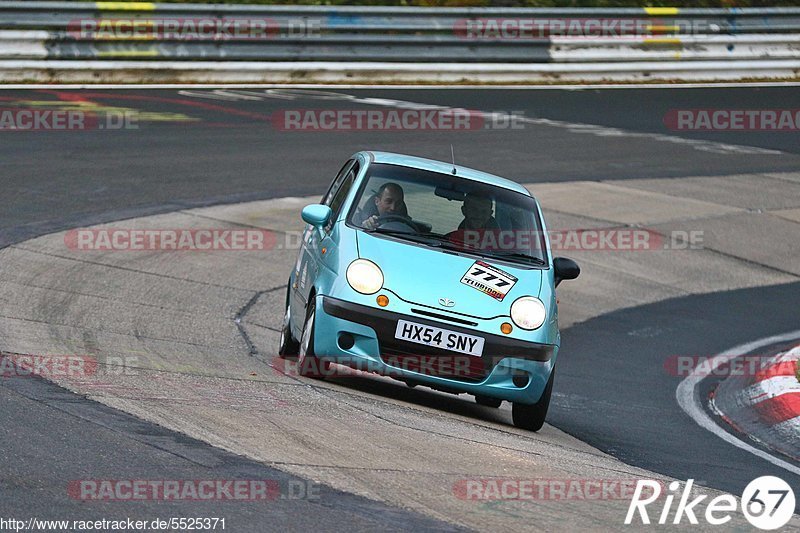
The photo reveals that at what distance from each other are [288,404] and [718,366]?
5.29 metres

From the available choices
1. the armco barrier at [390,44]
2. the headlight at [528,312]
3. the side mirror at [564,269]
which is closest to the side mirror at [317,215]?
the headlight at [528,312]

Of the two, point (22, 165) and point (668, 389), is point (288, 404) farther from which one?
point (22, 165)

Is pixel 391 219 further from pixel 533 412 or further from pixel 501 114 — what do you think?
pixel 501 114

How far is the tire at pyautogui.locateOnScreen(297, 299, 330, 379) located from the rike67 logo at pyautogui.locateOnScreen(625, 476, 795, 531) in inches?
90.3

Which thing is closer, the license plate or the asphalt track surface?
the asphalt track surface

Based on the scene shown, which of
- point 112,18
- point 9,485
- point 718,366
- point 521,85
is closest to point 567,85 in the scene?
point 521,85

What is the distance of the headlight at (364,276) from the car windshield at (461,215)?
53 centimetres

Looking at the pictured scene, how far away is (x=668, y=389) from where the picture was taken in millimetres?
10508

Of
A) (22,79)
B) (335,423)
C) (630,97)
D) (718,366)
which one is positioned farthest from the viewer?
(630,97)

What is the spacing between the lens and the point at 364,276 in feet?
25.9

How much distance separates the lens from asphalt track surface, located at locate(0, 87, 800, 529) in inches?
233

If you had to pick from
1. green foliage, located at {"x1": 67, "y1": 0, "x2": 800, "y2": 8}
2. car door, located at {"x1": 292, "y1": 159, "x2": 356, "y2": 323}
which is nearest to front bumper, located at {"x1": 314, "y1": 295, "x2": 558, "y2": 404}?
car door, located at {"x1": 292, "y1": 159, "x2": 356, "y2": 323}

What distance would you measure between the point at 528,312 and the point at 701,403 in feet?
9.21

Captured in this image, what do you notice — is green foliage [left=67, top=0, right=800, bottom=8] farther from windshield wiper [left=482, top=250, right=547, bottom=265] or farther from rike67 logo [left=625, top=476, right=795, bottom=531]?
rike67 logo [left=625, top=476, right=795, bottom=531]
